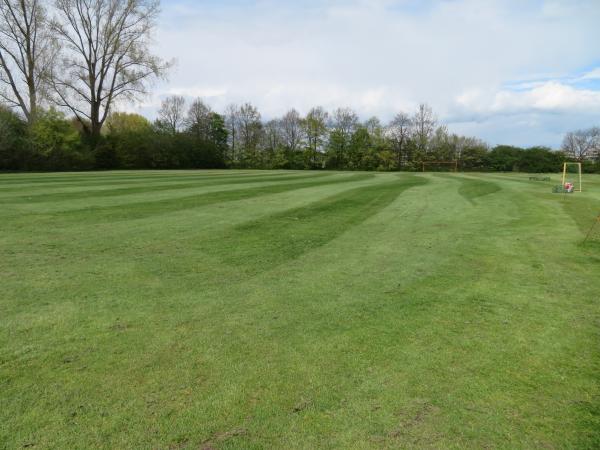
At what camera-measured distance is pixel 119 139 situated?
1684 inches

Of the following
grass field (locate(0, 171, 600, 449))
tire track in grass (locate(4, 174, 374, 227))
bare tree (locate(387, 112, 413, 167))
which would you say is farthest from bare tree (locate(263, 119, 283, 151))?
grass field (locate(0, 171, 600, 449))

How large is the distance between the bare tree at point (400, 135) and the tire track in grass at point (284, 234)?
45591 mm

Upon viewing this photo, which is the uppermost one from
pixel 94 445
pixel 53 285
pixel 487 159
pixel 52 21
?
pixel 52 21

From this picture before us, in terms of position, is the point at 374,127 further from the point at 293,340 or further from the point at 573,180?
the point at 293,340

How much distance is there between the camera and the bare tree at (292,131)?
5759 cm

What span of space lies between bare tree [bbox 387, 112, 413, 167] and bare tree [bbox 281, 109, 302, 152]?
41.4 feet

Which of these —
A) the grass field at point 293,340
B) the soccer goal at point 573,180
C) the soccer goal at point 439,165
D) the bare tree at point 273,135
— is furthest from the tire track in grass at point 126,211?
the bare tree at point 273,135

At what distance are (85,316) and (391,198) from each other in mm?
10495

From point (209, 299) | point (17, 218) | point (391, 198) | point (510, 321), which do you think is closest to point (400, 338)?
point (510, 321)

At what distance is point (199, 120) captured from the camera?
5772 centimetres

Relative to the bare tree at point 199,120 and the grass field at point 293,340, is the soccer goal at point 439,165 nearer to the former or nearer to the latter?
the bare tree at point 199,120

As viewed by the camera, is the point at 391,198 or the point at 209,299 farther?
the point at 391,198

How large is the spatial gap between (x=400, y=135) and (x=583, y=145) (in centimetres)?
2167

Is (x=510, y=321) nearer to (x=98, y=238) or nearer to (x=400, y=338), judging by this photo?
(x=400, y=338)
